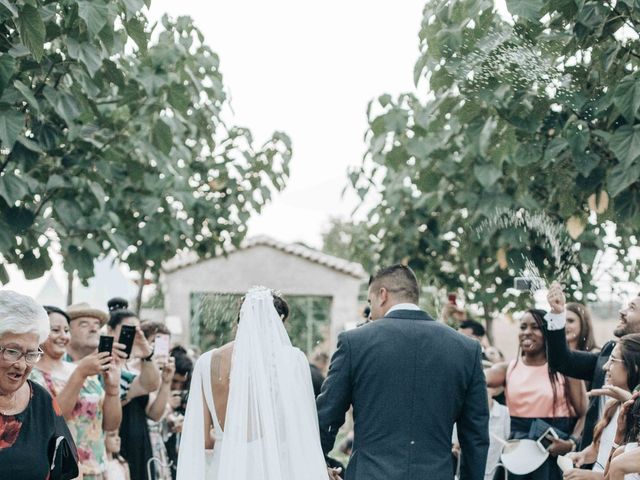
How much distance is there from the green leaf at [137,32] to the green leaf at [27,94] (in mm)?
629

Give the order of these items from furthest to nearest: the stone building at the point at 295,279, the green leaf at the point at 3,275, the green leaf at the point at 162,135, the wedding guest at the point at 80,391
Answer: the stone building at the point at 295,279 → the green leaf at the point at 162,135 → the green leaf at the point at 3,275 → the wedding guest at the point at 80,391

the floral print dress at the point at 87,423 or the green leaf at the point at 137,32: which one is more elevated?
the green leaf at the point at 137,32

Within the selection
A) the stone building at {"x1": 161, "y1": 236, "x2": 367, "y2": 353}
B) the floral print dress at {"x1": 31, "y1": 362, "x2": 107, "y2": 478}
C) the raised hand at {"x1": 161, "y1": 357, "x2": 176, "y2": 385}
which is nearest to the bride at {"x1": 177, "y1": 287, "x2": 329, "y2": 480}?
the floral print dress at {"x1": 31, "y1": 362, "x2": 107, "y2": 478}

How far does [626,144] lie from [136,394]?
3794mm

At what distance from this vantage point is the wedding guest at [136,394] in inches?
303

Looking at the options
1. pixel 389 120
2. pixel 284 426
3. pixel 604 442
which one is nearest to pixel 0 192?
pixel 284 426

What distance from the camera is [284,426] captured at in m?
5.62

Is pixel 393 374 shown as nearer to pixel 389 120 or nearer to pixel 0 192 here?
pixel 0 192

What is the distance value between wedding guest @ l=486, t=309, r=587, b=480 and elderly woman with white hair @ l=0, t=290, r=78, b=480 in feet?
12.8

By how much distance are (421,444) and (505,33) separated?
2.48 meters

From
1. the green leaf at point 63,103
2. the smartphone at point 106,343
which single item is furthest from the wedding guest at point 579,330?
the green leaf at point 63,103

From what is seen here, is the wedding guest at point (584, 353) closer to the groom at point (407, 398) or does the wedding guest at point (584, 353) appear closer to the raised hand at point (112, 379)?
the groom at point (407, 398)

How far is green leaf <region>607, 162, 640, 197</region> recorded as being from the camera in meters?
5.95

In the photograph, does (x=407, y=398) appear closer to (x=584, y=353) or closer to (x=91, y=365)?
(x=91, y=365)
